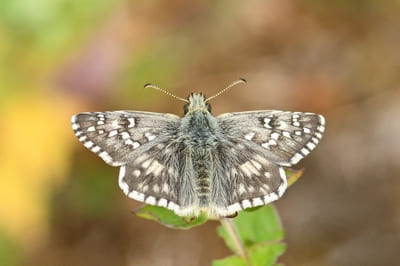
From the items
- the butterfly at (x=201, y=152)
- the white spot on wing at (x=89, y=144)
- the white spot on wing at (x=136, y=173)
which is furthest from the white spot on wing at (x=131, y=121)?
the white spot on wing at (x=136, y=173)

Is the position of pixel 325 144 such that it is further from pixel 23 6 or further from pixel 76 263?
pixel 23 6

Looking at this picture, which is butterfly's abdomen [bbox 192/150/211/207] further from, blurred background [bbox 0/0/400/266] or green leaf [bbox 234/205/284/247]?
blurred background [bbox 0/0/400/266]

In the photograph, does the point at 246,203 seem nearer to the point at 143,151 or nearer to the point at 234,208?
the point at 234,208

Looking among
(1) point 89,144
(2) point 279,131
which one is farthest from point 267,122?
(1) point 89,144

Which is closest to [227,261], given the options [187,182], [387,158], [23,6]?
[187,182]

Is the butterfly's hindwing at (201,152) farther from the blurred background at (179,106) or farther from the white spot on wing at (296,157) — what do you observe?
the blurred background at (179,106)

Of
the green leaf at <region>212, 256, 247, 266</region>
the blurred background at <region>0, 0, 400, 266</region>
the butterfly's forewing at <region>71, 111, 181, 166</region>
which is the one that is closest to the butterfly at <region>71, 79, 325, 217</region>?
the butterfly's forewing at <region>71, 111, 181, 166</region>
